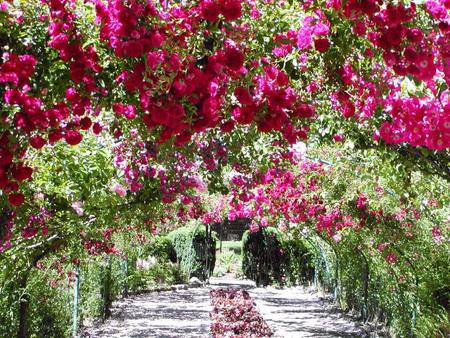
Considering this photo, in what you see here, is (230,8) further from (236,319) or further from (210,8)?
(236,319)

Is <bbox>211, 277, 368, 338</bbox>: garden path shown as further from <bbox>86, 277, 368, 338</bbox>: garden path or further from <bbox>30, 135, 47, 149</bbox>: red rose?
<bbox>30, 135, 47, 149</bbox>: red rose

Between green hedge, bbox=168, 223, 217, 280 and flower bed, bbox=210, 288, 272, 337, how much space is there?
5.26 m

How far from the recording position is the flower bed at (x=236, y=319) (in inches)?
332

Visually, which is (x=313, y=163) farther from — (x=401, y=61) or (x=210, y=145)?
(x=401, y=61)

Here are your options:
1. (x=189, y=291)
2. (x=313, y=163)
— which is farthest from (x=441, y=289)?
(x=189, y=291)

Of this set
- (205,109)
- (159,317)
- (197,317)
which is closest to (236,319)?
(197,317)

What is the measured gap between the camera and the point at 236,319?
9.59 metres

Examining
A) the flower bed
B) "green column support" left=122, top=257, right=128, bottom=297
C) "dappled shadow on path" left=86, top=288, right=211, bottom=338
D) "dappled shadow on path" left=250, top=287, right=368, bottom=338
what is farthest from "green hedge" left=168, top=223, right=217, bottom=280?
the flower bed

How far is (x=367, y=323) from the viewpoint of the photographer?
10.3 m

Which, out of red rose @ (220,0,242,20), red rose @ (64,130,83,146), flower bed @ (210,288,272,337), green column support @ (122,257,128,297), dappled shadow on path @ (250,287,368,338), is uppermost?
red rose @ (220,0,242,20)

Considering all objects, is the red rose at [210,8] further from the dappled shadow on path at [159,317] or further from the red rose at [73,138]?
the dappled shadow on path at [159,317]

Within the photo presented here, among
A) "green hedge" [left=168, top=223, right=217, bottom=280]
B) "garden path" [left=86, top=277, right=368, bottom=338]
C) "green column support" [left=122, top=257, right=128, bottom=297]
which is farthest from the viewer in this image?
"green hedge" [left=168, top=223, right=217, bottom=280]

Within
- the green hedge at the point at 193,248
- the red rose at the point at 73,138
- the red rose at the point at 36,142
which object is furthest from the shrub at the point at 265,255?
the red rose at the point at 36,142

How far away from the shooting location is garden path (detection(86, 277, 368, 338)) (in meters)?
9.59
